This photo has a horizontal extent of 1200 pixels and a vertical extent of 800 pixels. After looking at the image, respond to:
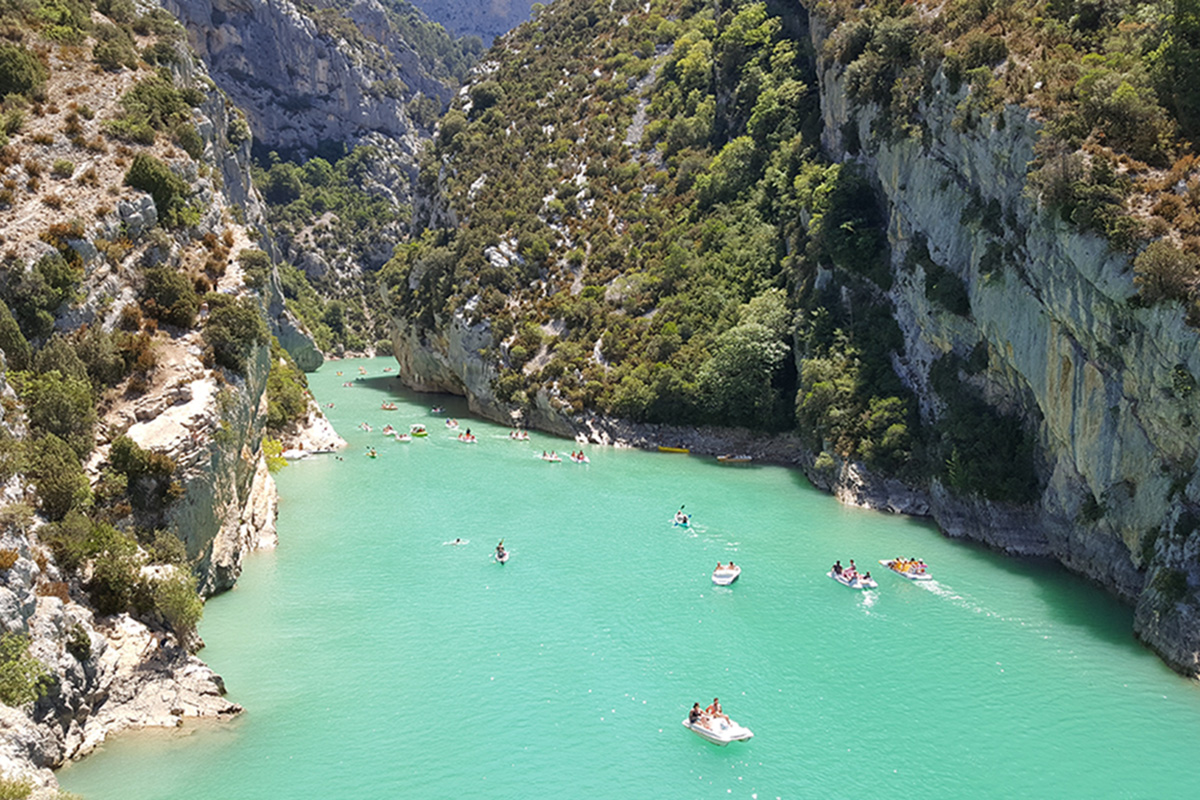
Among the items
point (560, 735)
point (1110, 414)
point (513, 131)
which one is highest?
point (513, 131)

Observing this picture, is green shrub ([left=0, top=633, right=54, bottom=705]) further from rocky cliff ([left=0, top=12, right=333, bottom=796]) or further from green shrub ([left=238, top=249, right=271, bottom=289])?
green shrub ([left=238, top=249, right=271, bottom=289])

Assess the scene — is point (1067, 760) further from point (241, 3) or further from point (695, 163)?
point (241, 3)

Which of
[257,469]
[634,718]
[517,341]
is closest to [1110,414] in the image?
[634,718]

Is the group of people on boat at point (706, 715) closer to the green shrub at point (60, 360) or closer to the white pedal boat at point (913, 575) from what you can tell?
the white pedal boat at point (913, 575)

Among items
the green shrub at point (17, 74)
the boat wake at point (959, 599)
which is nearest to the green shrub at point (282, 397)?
the green shrub at point (17, 74)

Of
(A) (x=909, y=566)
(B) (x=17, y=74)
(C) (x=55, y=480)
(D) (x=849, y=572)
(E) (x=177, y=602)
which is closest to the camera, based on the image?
(C) (x=55, y=480)

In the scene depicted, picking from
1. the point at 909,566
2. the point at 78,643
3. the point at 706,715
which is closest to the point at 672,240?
the point at 909,566

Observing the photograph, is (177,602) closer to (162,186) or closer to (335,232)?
(162,186)
